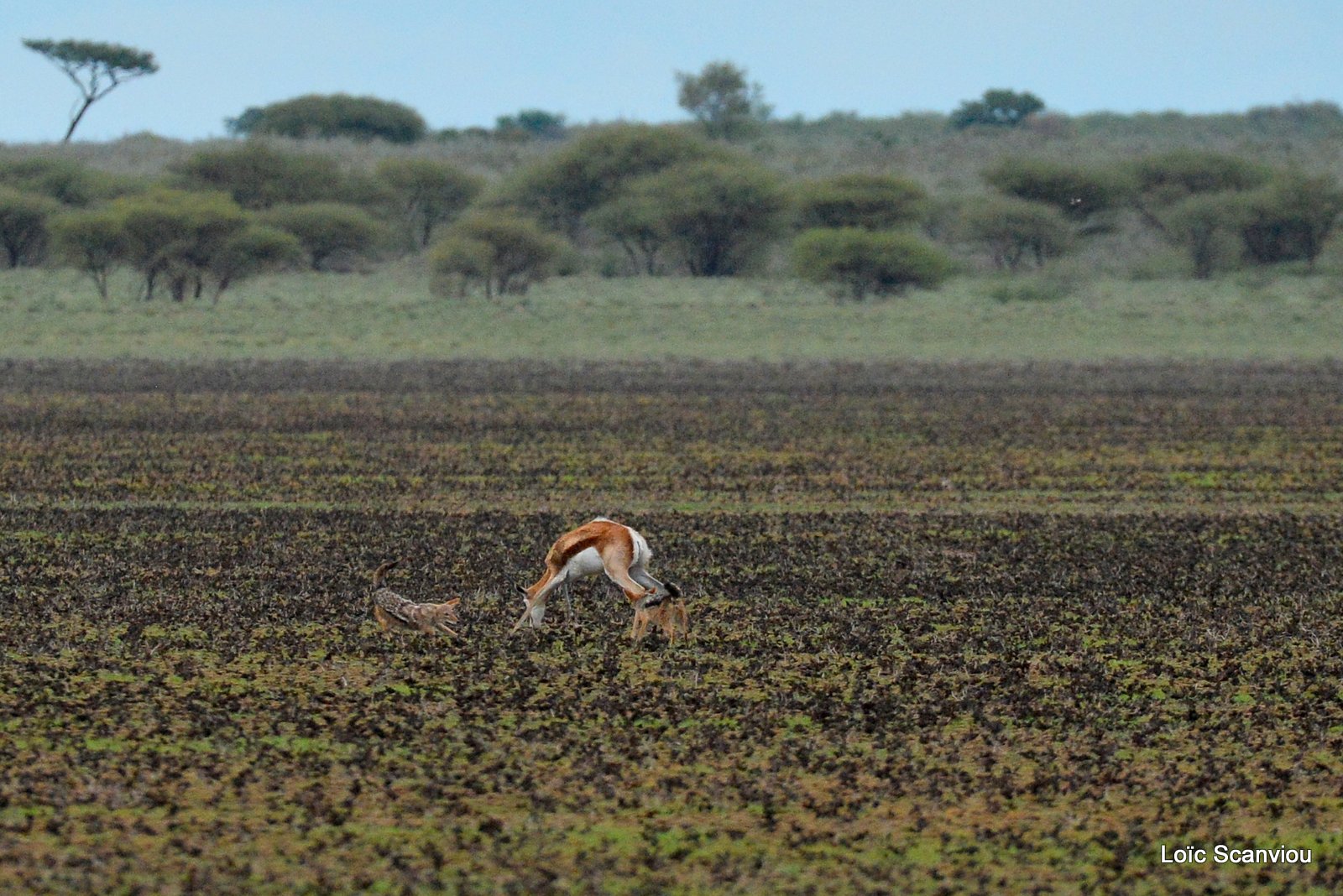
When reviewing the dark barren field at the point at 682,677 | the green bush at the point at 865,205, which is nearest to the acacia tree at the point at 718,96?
the green bush at the point at 865,205

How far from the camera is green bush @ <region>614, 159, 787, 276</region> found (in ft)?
175

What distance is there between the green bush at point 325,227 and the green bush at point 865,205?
12047 millimetres

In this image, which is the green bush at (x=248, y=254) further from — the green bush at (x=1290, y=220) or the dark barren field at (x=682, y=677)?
the green bush at (x=1290, y=220)

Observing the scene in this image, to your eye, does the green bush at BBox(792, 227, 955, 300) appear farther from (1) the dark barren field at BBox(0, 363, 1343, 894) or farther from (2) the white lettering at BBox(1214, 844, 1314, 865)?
(2) the white lettering at BBox(1214, 844, 1314, 865)

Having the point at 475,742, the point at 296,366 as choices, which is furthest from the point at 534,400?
the point at 475,742

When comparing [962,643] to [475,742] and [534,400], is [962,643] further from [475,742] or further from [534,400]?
[534,400]

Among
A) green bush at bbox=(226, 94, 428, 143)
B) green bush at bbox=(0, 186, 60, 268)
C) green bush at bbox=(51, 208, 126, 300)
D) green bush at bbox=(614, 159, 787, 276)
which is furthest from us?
green bush at bbox=(226, 94, 428, 143)

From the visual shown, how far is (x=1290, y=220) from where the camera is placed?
54.0 metres

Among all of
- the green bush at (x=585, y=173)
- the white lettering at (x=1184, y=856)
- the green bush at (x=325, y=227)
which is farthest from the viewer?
the green bush at (x=585, y=173)

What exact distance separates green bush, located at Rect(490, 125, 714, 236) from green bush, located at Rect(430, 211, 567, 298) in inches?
457

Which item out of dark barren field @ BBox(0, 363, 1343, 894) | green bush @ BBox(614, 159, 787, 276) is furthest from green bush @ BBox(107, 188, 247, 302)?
dark barren field @ BBox(0, 363, 1343, 894)

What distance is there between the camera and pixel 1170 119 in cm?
10206

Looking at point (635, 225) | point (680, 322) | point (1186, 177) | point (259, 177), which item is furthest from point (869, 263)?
point (259, 177)

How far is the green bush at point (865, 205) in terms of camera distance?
173ft
